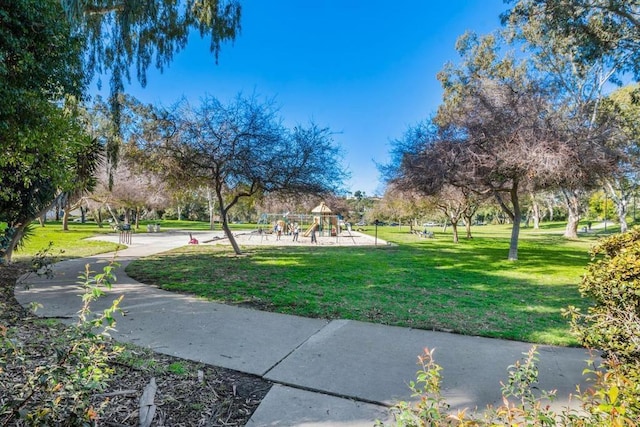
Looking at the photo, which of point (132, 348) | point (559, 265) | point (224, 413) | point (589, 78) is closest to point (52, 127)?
point (132, 348)

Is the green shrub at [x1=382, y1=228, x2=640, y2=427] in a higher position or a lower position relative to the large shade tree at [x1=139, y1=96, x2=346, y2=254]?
lower

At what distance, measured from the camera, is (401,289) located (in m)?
6.84

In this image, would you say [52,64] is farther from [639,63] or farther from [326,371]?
[639,63]

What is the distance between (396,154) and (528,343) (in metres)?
11.5

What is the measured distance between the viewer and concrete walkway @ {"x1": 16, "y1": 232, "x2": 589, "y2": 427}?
2449 millimetres

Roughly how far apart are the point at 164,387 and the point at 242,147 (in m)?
8.80

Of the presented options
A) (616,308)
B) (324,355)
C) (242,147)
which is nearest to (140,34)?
(242,147)

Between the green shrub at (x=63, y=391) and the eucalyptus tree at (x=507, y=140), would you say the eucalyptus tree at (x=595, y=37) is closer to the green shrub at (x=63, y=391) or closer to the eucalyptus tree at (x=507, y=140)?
the eucalyptus tree at (x=507, y=140)

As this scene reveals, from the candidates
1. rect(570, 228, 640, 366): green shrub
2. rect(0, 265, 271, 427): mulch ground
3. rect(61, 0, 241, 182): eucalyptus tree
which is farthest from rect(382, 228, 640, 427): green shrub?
rect(61, 0, 241, 182): eucalyptus tree

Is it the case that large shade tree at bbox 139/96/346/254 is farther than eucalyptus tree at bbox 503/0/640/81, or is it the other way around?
eucalyptus tree at bbox 503/0/640/81

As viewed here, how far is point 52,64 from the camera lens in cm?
459

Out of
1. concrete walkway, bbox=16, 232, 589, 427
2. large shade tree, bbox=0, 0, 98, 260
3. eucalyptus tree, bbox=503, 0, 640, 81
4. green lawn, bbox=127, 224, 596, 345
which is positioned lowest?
green lawn, bbox=127, 224, 596, 345

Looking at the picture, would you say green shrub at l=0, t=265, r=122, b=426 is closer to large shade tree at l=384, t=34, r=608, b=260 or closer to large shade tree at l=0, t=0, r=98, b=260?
large shade tree at l=0, t=0, r=98, b=260

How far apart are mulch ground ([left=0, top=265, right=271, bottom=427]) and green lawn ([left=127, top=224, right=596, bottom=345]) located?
7.05 feet
